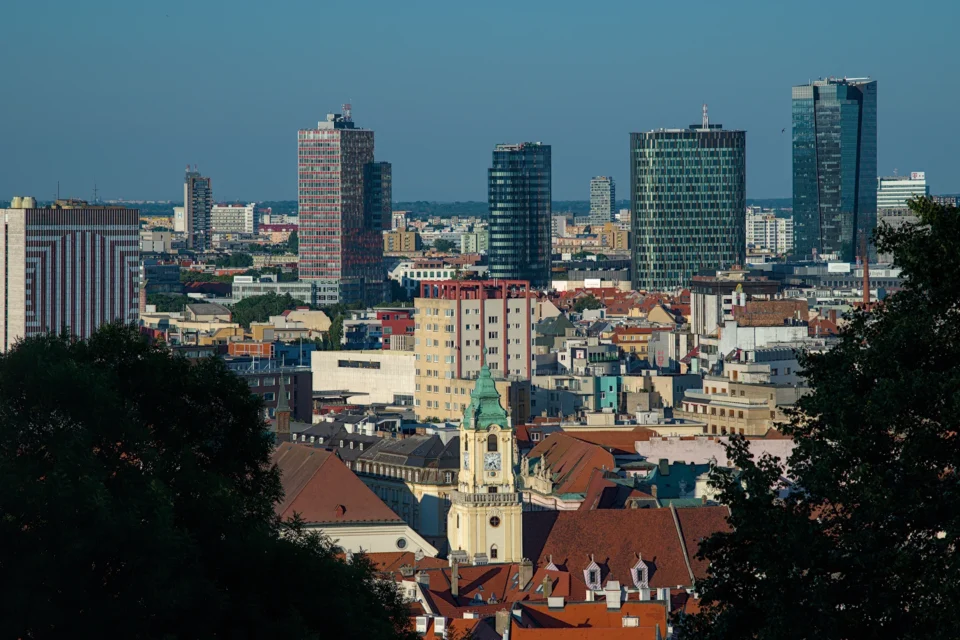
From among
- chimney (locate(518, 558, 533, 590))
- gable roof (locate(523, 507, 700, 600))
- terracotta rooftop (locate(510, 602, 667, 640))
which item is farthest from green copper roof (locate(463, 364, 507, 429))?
terracotta rooftop (locate(510, 602, 667, 640))

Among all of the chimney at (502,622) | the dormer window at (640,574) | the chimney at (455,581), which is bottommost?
the dormer window at (640,574)

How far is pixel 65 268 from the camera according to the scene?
161 m

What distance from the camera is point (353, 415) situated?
115375 mm

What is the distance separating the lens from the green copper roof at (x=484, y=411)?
244 feet

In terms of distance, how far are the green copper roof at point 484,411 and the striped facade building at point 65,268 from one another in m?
86.2

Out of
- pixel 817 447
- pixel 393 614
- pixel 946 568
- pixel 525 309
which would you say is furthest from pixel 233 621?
pixel 525 309

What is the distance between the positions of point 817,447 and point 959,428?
6.27 ft

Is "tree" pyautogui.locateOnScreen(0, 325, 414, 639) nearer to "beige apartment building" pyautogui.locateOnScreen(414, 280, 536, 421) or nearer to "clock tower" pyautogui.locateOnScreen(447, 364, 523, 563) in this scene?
"clock tower" pyautogui.locateOnScreen(447, 364, 523, 563)

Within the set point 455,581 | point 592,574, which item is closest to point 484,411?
point 592,574

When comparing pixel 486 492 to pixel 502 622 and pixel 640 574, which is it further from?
pixel 502 622

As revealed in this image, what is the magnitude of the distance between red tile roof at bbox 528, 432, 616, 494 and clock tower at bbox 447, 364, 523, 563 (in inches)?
427

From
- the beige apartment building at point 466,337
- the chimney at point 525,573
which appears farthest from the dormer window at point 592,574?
the beige apartment building at point 466,337

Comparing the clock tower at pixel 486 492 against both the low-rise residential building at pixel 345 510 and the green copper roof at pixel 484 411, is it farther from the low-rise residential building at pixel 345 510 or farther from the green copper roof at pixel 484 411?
the low-rise residential building at pixel 345 510

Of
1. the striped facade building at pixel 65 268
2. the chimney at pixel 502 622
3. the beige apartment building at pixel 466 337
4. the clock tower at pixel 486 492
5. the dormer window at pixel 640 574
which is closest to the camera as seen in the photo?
the chimney at pixel 502 622
